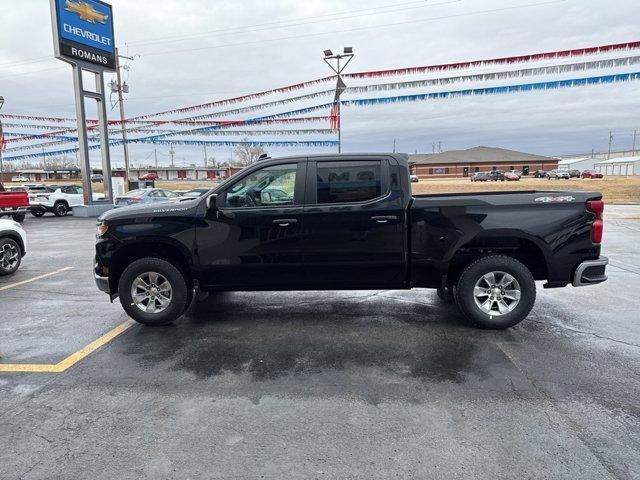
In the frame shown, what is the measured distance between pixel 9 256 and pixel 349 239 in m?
7.26

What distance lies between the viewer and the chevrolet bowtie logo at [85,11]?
19.4 m

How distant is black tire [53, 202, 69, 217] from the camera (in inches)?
907

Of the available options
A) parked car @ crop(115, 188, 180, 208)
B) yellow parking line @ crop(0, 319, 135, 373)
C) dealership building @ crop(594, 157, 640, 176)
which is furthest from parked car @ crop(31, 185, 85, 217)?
dealership building @ crop(594, 157, 640, 176)

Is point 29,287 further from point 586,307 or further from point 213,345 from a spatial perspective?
point 586,307

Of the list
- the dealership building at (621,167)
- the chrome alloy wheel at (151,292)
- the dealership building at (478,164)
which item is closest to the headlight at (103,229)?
the chrome alloy wheel at (151,292)

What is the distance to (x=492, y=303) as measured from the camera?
5227mm

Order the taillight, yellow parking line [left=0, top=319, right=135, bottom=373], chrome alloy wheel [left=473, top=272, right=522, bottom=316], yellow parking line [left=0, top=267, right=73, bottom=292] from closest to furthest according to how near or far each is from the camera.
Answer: yellow parking line [left=0, top=319, right=135, bottom=373], the taillight, chrome alloy wheel [left=473, top=272, right=522, bottom=316], yellow parking line [left=0, top=267, right=73, bottom=292]

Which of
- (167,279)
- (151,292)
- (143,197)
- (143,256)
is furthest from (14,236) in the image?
(143,197)

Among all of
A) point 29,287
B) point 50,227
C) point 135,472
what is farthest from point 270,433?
point 50,227

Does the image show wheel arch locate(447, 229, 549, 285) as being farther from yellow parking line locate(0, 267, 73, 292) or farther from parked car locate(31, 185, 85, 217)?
parked car locate(31, 185, 85, 217)

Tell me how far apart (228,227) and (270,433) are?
267 centimetres

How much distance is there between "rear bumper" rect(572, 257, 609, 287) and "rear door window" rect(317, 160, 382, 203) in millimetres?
2372

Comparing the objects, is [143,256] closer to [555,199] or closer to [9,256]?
[555,199]

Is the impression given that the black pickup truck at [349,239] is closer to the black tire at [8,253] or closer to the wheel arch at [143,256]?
the wheel arch at [143,256]
